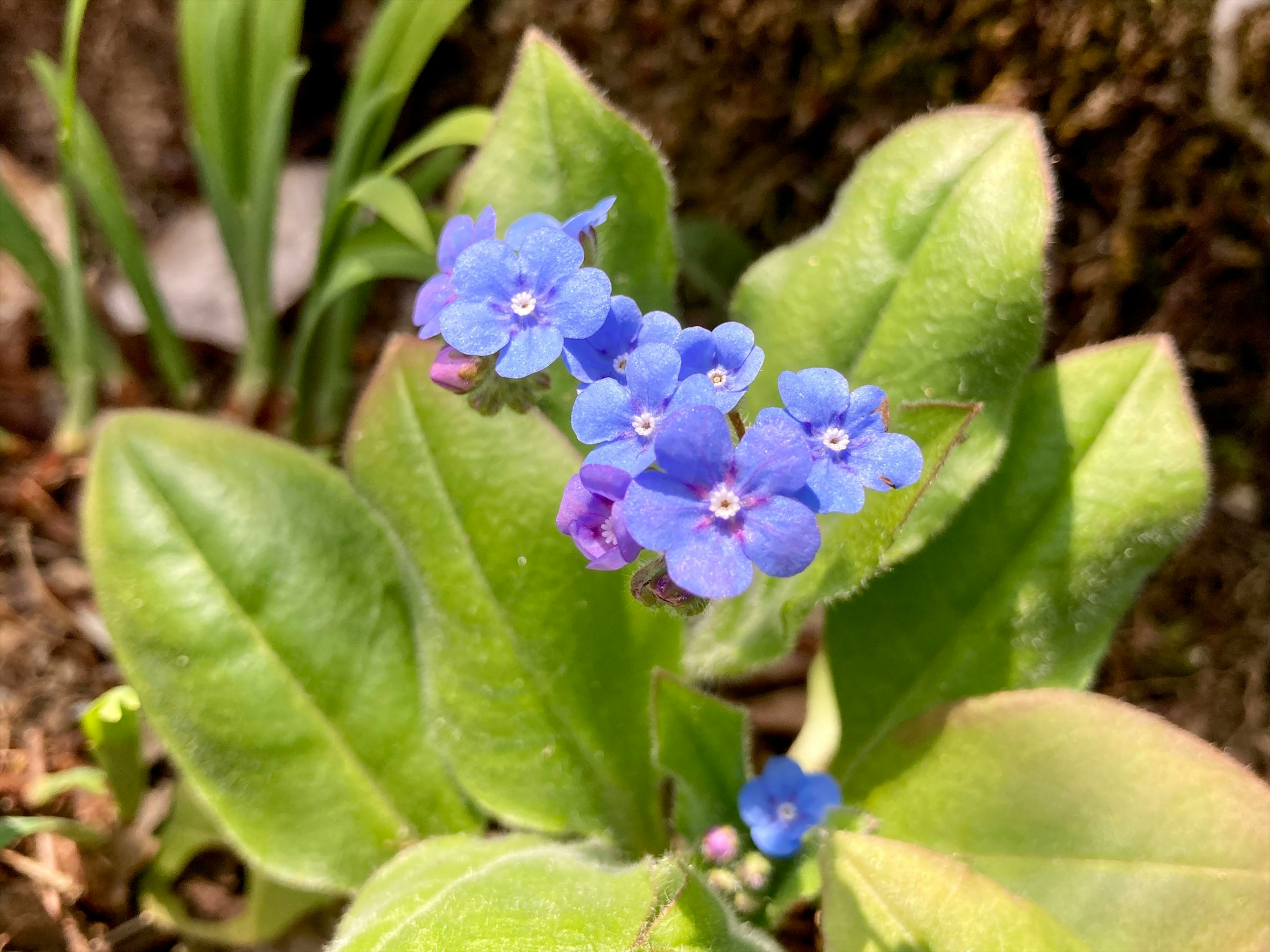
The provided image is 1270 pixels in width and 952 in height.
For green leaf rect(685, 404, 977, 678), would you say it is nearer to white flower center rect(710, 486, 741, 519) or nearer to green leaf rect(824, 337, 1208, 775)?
green leaf rect(824, 337, 1208, 775)

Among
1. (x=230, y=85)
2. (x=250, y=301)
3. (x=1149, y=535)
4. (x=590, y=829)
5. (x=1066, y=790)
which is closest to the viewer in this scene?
(x=1066, y=790)

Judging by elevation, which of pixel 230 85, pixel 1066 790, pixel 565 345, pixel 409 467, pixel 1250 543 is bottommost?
pixel 1250 543

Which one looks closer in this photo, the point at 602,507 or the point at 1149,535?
the point at 602,507

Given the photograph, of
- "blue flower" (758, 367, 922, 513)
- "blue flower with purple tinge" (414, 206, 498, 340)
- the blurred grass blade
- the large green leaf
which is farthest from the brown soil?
"blue flower" (758, 367, 922, 513)

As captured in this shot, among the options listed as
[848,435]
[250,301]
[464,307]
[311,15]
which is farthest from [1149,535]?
[311,15]

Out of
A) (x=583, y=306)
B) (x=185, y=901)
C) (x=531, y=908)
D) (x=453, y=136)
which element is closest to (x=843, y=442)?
(x=583, y=306)

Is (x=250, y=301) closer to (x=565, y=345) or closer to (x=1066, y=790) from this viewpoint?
(x=565, y=345)

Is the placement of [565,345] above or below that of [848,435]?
above

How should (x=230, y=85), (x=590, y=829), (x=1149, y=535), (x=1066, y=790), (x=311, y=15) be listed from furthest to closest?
Result: (x=311, y=15)
(x=230, y=85)
(x=590, y=829)
(x=1149, y=535)
(x=1066, y=790)

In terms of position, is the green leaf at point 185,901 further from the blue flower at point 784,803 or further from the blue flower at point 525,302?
the blue flower at point 525,302
